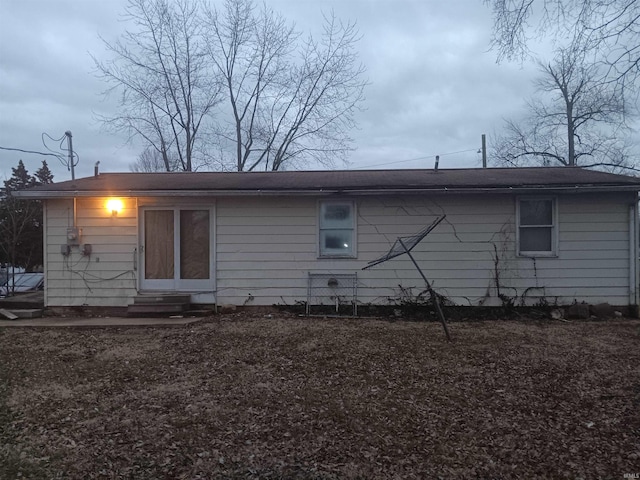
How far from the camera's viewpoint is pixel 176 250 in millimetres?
9125

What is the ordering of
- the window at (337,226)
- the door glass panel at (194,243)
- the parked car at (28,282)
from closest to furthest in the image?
the window at (337,226) < the door glass panel at (194,243) < the parked car at (28,282)

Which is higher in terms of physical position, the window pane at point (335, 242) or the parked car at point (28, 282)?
the window pane at point (335, 242)

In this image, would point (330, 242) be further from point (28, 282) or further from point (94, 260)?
point (28, 282)

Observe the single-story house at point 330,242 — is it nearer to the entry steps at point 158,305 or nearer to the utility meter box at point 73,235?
the utility meter box at point 73,235

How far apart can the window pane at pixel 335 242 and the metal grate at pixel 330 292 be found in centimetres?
48

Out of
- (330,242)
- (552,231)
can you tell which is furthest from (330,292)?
(552,231)

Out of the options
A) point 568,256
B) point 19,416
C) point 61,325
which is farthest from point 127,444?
point 568,256

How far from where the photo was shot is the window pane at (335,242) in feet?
29.7

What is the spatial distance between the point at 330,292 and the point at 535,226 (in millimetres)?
4332

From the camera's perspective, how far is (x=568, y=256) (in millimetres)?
8703

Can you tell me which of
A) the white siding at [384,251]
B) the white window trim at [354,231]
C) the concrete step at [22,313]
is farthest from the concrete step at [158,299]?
the white window trim at [354,231]

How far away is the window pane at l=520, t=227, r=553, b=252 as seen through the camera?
8844 mm

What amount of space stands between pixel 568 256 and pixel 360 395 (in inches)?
248

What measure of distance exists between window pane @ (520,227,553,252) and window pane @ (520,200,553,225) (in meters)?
0.14
